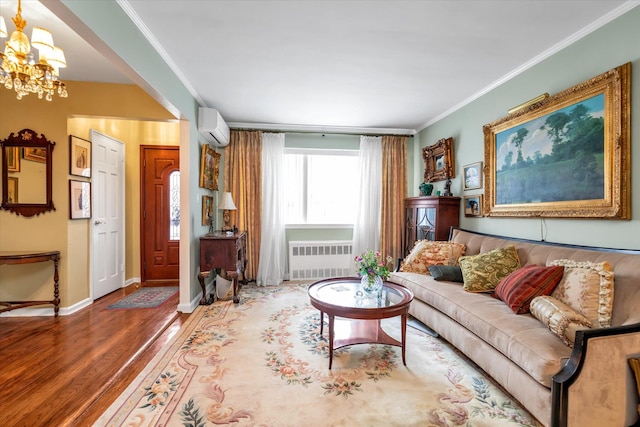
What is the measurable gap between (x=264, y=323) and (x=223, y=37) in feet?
8.97

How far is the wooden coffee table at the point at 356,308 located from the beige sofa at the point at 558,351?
1.50 ft

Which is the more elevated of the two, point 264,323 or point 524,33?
point 524,33

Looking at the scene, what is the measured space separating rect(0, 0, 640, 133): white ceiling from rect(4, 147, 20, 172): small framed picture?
981 millimetres

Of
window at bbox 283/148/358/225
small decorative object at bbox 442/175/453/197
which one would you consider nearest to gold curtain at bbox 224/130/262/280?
window at bbox 283/148/358/225

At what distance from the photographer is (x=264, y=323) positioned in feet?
9.89

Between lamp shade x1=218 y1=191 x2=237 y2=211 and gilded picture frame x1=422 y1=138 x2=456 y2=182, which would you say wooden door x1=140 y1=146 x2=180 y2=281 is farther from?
gilded picture frame x1=422 y1=138 x2=456 y2=182

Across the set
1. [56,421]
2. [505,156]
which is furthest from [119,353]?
[505,156]

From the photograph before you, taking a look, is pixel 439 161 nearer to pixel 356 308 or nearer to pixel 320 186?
pixel 320 186

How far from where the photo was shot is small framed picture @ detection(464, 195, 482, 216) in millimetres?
3451

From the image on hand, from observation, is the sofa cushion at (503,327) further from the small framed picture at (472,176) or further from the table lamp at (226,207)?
the table lamp at (226,207)

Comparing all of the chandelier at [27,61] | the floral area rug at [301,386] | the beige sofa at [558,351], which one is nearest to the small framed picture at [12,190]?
the chandelier at [27,61]

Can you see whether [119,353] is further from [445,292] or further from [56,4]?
[445,292]

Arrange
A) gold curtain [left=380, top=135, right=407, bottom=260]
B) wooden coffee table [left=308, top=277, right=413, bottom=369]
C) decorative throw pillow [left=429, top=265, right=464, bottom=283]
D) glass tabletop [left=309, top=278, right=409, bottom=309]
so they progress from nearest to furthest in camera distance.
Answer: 1. wooden coffee table [left=308, top=277, right=413, bottom=369]
2. glass tabletop [left=309, top=278, right=409, bottom=309]
3. decorative throw pillow [left=429, top=265, right=464, bottom=283]
4. gold curtain [left=380, top=135, right=407, bottom=260]

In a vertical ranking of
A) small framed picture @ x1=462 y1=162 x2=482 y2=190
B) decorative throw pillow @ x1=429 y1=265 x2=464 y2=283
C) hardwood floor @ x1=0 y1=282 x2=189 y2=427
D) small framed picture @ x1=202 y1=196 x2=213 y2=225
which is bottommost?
hardwood floor @ x1=0 y1=282 x2=189 y2=427
